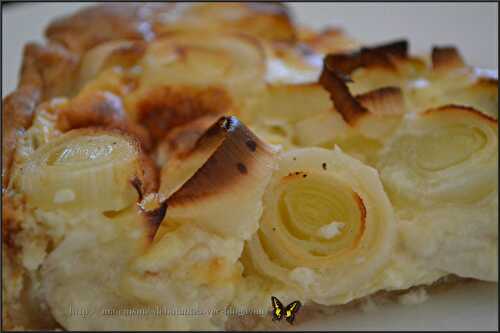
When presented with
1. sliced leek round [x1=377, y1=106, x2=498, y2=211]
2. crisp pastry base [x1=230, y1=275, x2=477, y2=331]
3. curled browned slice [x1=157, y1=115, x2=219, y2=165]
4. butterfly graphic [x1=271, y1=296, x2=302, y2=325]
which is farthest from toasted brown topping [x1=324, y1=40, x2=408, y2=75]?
butterfly graphic [x1=271, y1=296, x2=302, y2=325]

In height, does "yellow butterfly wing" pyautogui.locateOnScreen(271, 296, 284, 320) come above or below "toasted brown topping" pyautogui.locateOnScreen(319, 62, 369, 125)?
below

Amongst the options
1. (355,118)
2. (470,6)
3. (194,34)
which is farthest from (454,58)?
(470,6)

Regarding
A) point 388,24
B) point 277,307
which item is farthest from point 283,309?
point 388,24

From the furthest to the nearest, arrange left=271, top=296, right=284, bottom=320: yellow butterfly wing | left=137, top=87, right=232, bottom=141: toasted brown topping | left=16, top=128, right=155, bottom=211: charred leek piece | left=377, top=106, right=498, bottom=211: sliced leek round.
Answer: left=137, top=87, right=232, bottom=141: toasted brown topping, left=377, top=106, right=498, bottom=211: sliced leek round, left=271, top=296, right=284, bottom=320: yellow butterfly wing, left=16, top=128, right=155, bottom=211: charred leek piece

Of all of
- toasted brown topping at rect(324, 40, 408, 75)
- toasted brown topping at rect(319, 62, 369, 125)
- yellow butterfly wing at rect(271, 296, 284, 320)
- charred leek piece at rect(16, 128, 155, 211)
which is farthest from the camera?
toasted brown topping at rect(324, 40, 408, 75)

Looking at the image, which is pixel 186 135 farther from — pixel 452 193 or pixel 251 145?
pixel 452 193

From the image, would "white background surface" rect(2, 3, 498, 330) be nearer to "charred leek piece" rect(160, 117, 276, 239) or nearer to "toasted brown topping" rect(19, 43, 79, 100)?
"toasted brown topping" rect(19, 43, 79, 100)
